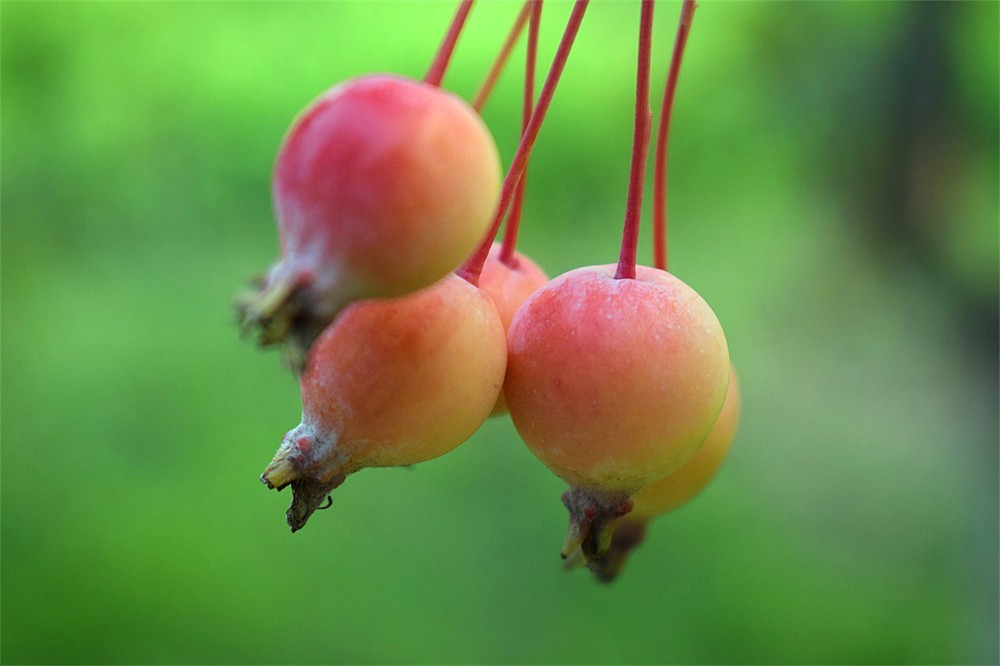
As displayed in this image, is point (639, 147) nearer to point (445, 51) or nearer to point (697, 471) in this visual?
point (445, 51)

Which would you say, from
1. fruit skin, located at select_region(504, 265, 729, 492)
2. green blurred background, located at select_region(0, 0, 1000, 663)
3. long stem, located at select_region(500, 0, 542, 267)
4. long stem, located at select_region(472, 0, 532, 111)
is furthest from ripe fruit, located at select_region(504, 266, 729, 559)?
green blurred background, located at select_region(0, 0, 1000, 663)

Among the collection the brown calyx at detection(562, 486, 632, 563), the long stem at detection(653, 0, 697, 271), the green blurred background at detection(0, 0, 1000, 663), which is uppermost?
the long stem at detection(653, 0, 697, 271)

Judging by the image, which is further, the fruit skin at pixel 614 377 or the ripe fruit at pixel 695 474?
the ripe fruit at pixel 695 474

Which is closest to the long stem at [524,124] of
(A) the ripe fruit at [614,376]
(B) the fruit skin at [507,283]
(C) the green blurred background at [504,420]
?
(B) the fruit skin at [507,283]

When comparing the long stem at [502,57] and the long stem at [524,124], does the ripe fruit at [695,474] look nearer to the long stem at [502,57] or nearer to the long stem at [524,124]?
the long stem at [524,124]

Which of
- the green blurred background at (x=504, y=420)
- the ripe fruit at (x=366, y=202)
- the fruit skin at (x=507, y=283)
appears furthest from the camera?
the green blurred background at (x=504, y=420)

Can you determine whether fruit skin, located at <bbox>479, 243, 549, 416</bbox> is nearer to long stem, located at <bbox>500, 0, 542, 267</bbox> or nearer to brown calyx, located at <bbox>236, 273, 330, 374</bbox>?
long stem, located at <bbox>500, 0, 542, 267</bbox>

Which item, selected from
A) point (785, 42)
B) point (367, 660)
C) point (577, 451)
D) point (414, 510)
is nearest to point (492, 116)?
point (785, 42)
